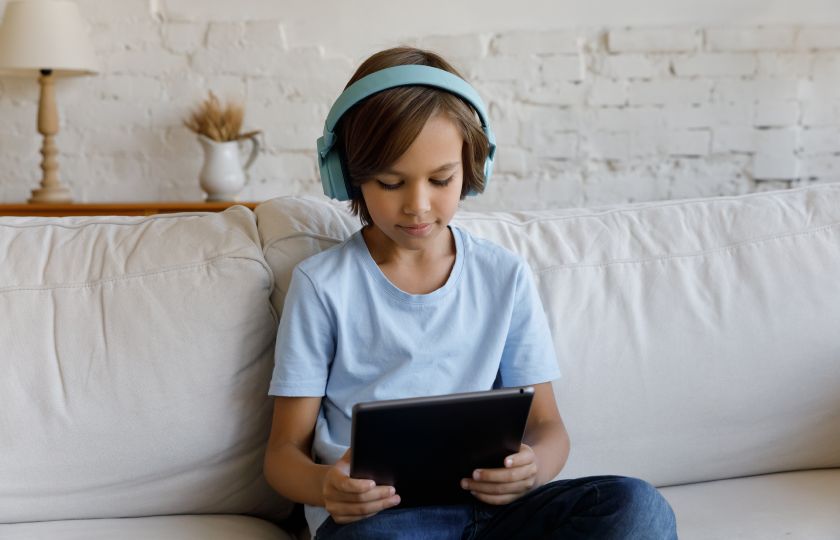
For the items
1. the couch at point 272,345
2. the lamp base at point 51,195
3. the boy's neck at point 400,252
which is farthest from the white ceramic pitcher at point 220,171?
the boy's neck at point 400,252

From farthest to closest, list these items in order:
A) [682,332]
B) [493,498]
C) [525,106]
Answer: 1. [525,106]
2. [682,332]
3. [493,498]

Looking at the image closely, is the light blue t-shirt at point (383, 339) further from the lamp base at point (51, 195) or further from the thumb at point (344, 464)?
the lamp base at point (51, 195)

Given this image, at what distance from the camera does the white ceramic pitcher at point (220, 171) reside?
303 cm

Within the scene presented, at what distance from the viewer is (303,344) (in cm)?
128

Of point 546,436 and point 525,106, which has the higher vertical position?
point 525,106

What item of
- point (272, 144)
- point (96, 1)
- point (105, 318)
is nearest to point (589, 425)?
point (105, 318)

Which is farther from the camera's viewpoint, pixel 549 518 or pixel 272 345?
pixel 272 345

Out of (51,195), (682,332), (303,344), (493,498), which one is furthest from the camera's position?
(51,195)

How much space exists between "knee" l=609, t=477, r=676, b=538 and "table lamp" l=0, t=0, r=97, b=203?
2.41 metres

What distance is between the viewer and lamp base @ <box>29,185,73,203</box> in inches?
119

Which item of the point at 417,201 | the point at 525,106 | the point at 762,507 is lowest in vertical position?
the point at 762,507

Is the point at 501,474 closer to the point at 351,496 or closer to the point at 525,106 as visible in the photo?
the point at 351,496

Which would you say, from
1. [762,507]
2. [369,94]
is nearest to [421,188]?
[369,94]

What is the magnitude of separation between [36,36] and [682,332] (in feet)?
7.47
